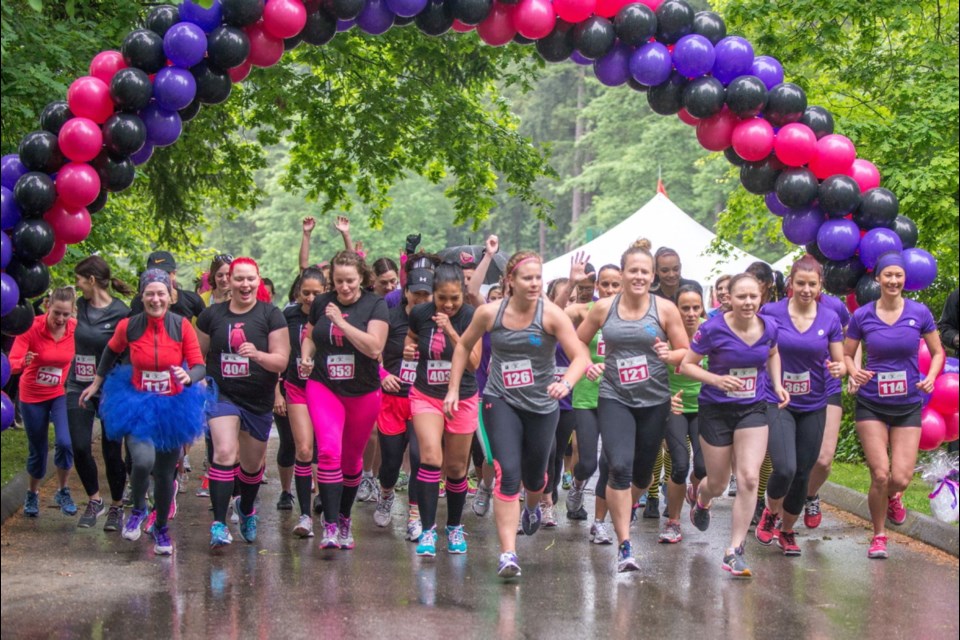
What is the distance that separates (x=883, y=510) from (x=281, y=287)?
53698 mm

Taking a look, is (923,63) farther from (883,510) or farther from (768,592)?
(768,592)

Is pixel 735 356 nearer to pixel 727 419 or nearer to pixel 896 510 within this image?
pixel 727 419

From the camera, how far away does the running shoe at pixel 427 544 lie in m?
8.95

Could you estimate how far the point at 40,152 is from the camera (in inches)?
324

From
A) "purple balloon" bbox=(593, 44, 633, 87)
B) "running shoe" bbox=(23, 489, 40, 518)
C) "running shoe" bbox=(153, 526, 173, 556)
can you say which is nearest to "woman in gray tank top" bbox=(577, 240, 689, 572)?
"purple balloon" bbox=(593, 44, 633, 87)

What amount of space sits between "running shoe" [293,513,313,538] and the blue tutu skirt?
4.26 feet

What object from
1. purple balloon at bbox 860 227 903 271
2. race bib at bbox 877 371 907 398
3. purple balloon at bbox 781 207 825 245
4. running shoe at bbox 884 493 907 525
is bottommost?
running shoe at bbox 884 493 907 525

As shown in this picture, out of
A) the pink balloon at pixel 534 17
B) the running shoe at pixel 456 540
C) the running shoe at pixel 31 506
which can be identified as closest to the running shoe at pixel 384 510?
the running shoe at pixel 456 540

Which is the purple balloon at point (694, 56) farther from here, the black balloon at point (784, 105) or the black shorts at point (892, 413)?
the black shorts at point (892, 413)

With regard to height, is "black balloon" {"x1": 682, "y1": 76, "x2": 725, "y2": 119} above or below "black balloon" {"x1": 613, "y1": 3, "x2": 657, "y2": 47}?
below

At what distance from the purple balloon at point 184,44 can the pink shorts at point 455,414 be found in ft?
8.85

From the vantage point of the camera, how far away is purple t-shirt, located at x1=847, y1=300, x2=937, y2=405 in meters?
8.80

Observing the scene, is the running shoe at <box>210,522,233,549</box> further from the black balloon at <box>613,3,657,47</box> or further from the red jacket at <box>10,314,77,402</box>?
the black balloon at <box>613,3,657,47</box>

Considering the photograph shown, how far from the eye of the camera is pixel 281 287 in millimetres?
61500
